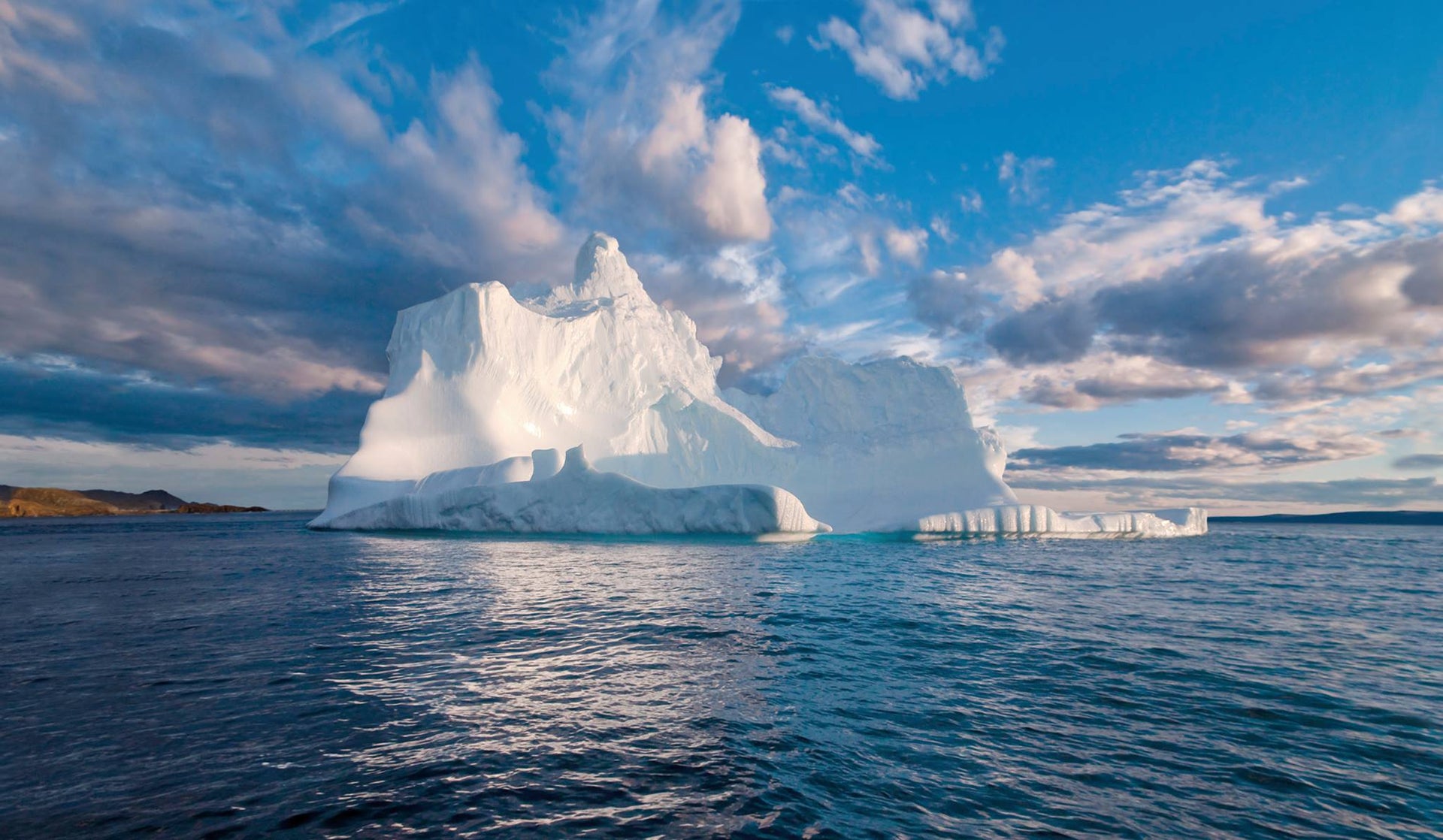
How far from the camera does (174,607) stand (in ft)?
39.0

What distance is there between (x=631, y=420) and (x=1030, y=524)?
23633 mm

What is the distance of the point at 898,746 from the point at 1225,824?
2081 millimetres

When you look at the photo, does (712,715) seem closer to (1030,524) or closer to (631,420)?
(1030,524)

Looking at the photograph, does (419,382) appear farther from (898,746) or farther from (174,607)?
(898,746)

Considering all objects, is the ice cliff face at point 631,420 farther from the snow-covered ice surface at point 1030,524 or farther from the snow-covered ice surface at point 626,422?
the snow-covered ice surface at point 1030,524

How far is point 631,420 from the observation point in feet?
139

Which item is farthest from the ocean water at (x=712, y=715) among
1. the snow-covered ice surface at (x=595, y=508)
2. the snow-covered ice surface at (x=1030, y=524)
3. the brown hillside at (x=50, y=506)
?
the brown hillside at (x=50, y=506)

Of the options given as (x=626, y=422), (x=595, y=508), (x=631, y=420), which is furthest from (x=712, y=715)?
(x=626, y=422)

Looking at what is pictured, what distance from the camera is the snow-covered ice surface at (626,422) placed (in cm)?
3622

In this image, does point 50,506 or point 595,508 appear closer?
point 595,508

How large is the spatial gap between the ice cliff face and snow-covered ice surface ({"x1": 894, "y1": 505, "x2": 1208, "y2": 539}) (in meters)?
2.33

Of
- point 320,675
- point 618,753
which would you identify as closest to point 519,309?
point 320,675

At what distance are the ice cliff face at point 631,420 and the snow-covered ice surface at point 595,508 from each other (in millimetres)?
1774

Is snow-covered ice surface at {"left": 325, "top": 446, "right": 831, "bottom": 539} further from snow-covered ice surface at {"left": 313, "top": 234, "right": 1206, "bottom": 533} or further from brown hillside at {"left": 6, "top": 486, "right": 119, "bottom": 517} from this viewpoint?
brown hillside at {"left": 6, "top": 486, "right": 119, "bottom": 517}
